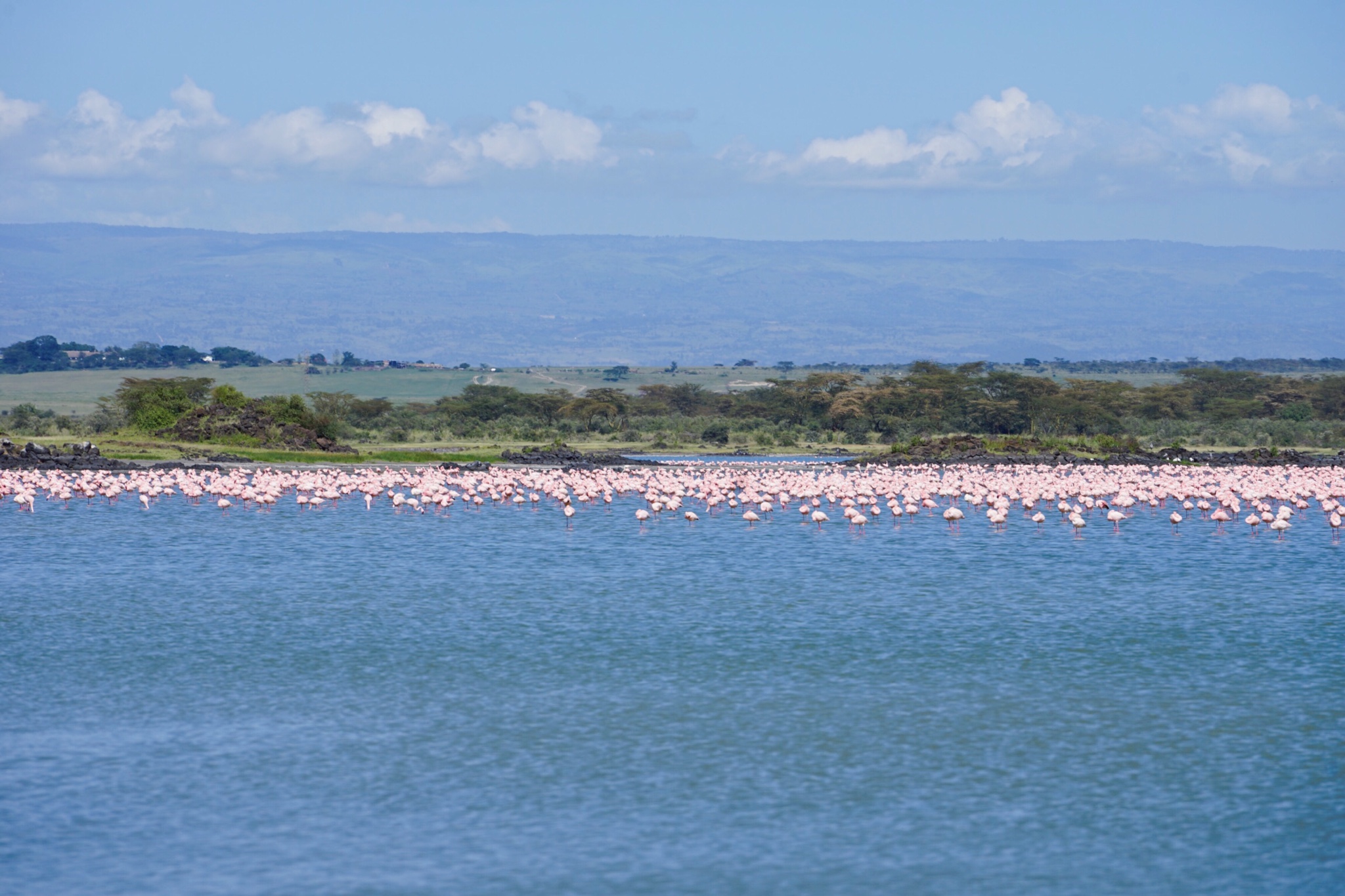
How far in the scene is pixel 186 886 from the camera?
1111 cm

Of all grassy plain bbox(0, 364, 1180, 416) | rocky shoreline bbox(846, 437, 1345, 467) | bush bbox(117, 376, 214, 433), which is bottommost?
rocky shoreline bbox(846, 437, 1345, 467)

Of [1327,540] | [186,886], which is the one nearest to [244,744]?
[186,886]

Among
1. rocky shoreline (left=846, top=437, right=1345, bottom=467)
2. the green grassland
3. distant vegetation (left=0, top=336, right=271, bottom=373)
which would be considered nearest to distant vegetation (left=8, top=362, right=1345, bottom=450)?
rocky shoreline (left=846, top=437, right=1345, bottom=467)

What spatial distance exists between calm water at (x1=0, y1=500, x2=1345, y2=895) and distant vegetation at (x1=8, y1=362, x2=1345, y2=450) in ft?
106

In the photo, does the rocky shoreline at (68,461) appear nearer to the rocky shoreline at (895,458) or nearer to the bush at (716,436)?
the rocky shoreline at (895,458)

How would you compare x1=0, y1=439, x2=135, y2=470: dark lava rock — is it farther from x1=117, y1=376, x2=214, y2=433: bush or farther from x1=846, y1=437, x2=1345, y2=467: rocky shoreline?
x1=846, y1=437, x2=1345, y2=467: rocky shoreline

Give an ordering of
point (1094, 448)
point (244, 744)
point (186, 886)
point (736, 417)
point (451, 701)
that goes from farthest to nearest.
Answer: point (736, 417), point (1094, 448), point (451, 701), point (244, 744), point (186, 886)

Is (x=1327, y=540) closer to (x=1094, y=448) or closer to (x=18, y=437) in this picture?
(x=1094, y=448)

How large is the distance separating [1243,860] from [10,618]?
54.1ft

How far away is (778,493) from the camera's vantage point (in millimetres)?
37562

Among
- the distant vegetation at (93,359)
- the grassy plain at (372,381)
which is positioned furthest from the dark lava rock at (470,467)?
the distant vegetation at (93,359)

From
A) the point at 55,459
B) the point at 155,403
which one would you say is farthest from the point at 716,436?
the point at 55,459

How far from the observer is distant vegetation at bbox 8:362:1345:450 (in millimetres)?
58312

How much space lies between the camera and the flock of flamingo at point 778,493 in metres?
34.9
